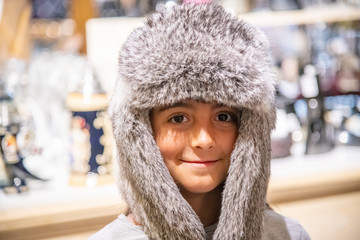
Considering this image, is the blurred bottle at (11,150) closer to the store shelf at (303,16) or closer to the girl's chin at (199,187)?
the girl's chin at (199,187)

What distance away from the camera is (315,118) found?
1.88 metres

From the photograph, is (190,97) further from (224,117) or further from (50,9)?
(50,9)

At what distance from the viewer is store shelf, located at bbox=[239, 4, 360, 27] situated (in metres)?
1.88

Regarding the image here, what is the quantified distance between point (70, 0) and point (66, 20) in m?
0.09

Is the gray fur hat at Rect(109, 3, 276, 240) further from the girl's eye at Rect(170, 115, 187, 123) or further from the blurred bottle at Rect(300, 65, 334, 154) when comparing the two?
the blurred bottle at Rect(300, 65, 334, 154)

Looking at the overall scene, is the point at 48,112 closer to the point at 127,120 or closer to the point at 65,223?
the point at 65,223

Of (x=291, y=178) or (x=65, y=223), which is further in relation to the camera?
(x=291, y=178)

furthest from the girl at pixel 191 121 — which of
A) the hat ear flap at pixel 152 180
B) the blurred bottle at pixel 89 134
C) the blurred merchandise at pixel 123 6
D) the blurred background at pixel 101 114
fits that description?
the blurred merchandise at pixel 123 6

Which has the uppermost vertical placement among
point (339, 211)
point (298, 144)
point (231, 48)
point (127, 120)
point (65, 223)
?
point (231, 48)

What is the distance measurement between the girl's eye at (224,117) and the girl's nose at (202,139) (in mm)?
→ 53

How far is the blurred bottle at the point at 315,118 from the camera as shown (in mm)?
1829

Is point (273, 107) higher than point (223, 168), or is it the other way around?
point (273, 107)

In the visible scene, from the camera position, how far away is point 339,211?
5.73 ft

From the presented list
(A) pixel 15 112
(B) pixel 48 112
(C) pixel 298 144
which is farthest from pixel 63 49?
(C) pixel 298 144
